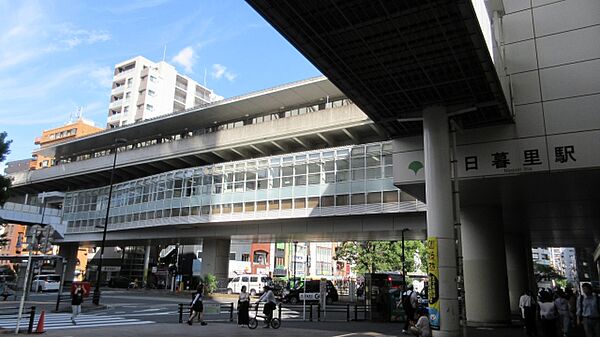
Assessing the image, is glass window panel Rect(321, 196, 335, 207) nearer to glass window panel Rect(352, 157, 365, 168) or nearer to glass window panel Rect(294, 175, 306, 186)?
glass window panel Rect(294, 175, 306, 186)

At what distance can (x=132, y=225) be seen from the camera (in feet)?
140

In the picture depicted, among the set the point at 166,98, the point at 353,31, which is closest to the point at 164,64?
the point at 166,98

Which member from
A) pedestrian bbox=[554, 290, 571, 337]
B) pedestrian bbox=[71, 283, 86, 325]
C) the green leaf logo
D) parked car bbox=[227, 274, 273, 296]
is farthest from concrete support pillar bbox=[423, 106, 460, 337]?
parked car bbox=[227, 274, 273, 296]

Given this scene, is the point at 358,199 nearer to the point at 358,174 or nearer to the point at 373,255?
the point at 358,174

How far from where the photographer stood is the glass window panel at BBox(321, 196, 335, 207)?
101 feet

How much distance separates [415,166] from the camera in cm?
1633

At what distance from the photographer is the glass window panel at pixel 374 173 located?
29.3 meters

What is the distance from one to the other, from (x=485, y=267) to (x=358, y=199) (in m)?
12.0

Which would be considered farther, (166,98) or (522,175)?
(166,98)

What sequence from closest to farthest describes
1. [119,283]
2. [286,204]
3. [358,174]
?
[358,174]
[286,204]
[119,283]

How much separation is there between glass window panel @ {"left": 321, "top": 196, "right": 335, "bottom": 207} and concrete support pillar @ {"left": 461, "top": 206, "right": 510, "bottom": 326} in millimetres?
12147

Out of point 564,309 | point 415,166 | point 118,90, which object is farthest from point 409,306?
point 118,90

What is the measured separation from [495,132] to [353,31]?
6.88 metres

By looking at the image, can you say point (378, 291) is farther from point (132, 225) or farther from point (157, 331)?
point (132, 225)
